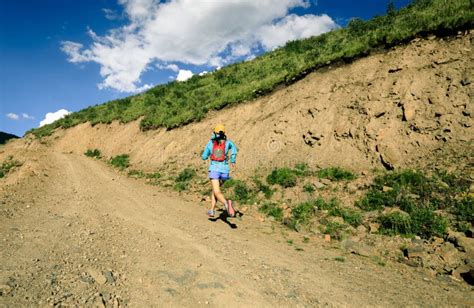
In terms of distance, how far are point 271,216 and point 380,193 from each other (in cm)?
321

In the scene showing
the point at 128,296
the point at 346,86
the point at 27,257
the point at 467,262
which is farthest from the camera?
the point at 346,86

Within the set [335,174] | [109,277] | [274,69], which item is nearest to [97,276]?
[109,277]

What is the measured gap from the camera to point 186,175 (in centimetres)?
1501

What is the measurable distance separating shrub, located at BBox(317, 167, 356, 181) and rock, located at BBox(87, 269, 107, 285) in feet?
26.7

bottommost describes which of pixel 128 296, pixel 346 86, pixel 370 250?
pixel 370 250

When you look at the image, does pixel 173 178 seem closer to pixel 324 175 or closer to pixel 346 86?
A: pixel 324 175

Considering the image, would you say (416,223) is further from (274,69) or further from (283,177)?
(274,69)

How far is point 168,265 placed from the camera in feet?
18.4

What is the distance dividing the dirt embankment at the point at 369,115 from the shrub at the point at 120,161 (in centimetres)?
315

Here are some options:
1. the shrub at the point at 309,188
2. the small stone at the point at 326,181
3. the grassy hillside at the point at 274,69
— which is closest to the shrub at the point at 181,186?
the shrub at the point at 309,188

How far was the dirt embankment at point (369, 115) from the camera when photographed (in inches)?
425

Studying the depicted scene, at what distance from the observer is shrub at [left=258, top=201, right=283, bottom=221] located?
33.2 feet

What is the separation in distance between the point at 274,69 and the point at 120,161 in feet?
38.0

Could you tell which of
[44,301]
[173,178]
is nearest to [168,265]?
[44,301]
